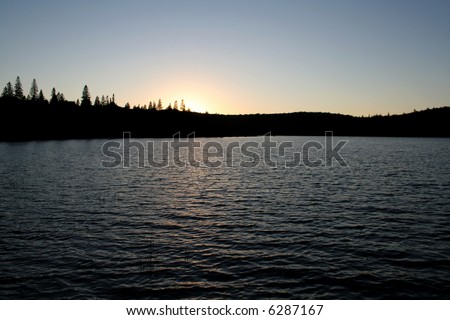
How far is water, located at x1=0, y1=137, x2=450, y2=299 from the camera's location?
17752mm

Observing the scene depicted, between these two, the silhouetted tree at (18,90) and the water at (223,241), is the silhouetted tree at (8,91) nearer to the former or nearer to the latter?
the silhouetted tree at (18,90)

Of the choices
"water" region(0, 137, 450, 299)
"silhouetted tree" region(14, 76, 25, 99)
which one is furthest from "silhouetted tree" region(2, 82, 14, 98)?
"water" region(0, 137, 450, 299)

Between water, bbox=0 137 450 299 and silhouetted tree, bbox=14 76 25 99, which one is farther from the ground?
silhouetted tree, bbox=14 76 25 99

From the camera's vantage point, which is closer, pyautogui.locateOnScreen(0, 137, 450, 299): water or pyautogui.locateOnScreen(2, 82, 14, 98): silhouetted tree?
pyautogui.locateOnScreen(0, 137, 450, 299): water

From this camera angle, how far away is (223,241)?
2502 centimetres

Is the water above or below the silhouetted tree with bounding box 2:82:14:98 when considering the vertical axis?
below

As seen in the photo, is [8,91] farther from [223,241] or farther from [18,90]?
[223,241]

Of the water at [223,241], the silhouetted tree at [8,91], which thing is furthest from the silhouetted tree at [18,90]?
the water at [223,241]

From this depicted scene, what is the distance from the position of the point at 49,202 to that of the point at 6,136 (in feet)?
455

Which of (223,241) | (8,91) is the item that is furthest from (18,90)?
(223,241)

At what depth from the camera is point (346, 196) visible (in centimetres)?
4156

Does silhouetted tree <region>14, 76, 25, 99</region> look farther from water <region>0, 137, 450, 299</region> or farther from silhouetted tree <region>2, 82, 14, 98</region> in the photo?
water <region>0, 137, 450, 299</region>
